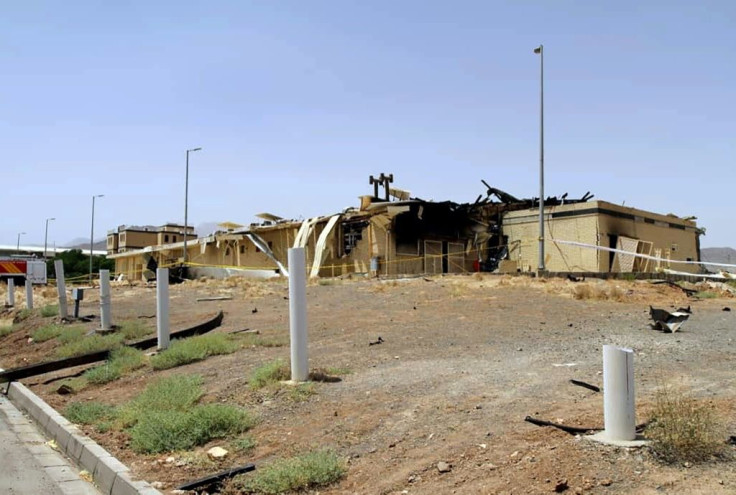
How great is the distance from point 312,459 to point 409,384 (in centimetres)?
249

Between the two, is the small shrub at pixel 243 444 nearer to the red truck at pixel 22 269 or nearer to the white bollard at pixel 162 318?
the white bollard at pixel 162 318

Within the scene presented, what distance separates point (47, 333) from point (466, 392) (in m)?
14.0

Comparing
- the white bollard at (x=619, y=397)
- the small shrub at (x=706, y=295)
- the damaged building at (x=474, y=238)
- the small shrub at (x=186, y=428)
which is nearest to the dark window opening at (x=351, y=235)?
the damaged building at (x=474, y=238)

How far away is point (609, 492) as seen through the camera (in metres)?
3.93

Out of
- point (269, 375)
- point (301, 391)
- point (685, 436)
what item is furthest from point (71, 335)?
point (685, 436)

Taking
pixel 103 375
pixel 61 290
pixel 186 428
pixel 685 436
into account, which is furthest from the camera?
pixel 61 290

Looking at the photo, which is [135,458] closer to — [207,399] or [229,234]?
[207,399]

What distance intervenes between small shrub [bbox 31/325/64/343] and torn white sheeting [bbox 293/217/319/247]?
18.3m

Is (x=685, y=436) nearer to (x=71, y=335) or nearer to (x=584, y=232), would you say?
(x=71, y=335)

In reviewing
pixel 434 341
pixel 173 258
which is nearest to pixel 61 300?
pixel 434 341

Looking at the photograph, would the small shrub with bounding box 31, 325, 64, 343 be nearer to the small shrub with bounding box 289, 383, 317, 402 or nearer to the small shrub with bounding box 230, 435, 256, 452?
the small shrub with bounding box 289, 383, 317, 402

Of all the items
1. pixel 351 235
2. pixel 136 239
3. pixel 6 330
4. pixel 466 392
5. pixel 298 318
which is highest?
pixel 136 239

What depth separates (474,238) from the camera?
34.1 m

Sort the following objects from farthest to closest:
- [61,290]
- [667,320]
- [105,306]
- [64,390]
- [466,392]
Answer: [61,290]
[105,306]
[667,320]
[64,390]
[466,392]
